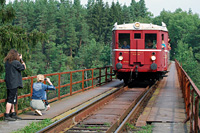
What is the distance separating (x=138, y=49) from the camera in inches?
708

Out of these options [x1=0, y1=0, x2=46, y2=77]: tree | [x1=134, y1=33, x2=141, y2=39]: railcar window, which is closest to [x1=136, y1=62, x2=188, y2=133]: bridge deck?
[x1=134, y1=33, x2=141, y2=39]: railcar window

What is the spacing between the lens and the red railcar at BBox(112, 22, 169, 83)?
17.9 m

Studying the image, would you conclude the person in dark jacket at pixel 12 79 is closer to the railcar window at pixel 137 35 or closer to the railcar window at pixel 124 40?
the railcar window at pixel 124 40

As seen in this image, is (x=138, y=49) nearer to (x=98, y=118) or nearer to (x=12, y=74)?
(x=98, y=118)

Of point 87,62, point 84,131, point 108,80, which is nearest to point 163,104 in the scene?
point 84,131

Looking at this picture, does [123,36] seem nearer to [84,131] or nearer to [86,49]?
[84,131]

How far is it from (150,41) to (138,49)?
2.42 ft

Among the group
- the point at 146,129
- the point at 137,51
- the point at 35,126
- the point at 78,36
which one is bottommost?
the point at 146,129

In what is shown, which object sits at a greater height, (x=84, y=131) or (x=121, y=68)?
(x=121, y=68)

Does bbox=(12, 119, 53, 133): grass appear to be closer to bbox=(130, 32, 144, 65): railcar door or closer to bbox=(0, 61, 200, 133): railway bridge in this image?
bbox=(0, 61, 200, 133): railway bridge

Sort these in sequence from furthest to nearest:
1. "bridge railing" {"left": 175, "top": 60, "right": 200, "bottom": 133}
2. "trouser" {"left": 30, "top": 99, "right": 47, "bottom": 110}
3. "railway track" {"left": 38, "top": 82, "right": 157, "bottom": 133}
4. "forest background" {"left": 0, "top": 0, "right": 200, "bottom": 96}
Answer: "forest background" {"left": 0, "top": 0, "right": 200, "bottom": 96} → "trouser" {"left": 30, "top": 99, "right": 47, "bottom": 110} → "railway track" {"left": 38, "top": 82, "right": 157, "bottom": 133} → "bridge railing" {"left": 175, "top": 60, "right": 200, "bottom": 133}

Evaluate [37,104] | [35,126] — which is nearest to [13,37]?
[37,104]

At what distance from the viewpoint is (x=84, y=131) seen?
859cm

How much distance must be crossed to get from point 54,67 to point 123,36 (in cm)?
8633
